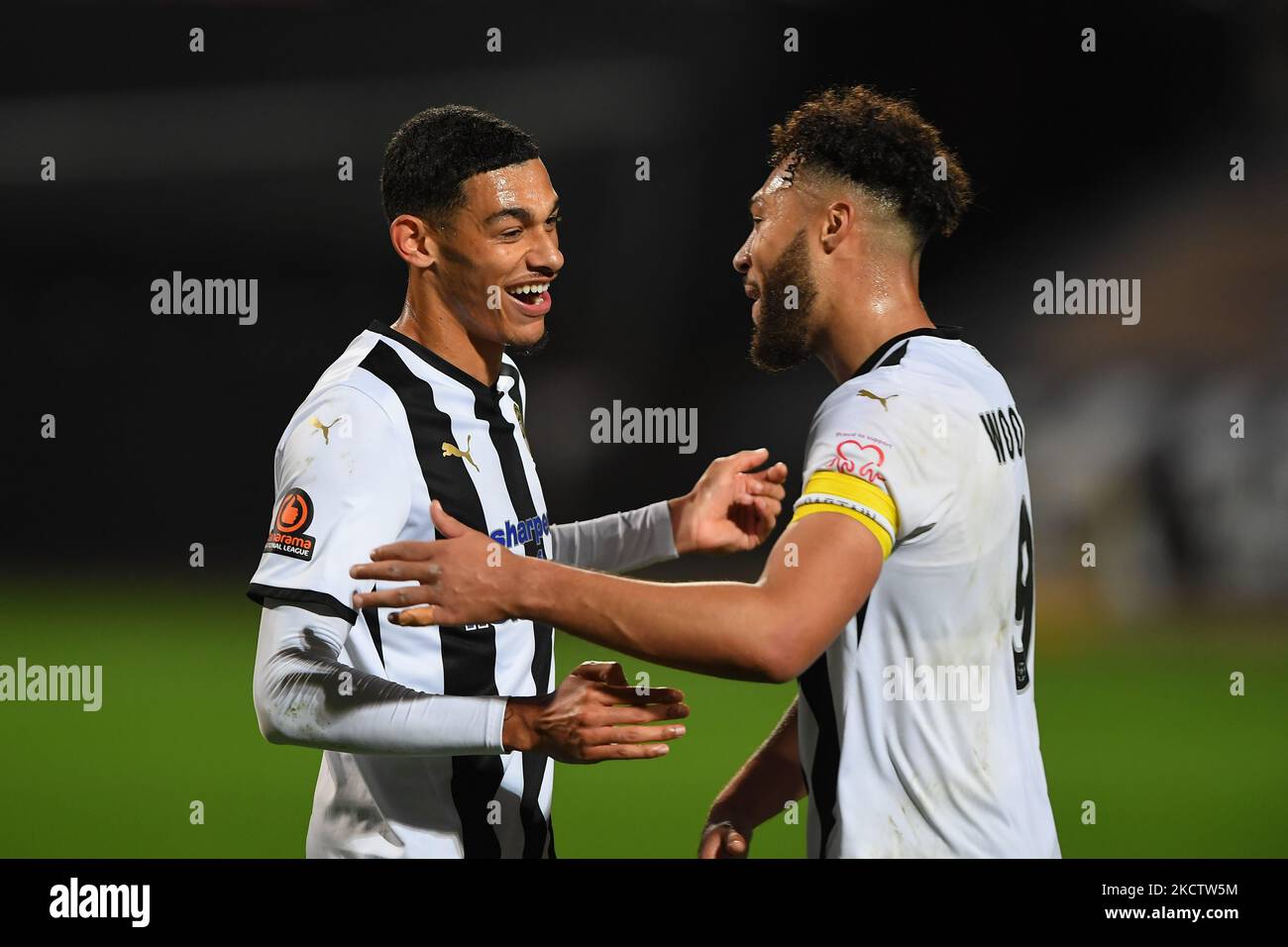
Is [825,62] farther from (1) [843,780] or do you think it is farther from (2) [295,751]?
(1) [843,780]

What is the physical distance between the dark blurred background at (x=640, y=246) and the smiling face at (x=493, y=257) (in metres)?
6.93

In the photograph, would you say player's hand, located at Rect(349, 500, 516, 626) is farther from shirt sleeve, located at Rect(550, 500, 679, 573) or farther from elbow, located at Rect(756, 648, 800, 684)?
shirt sleeve, located at Rect(550, 500, 679, 573)

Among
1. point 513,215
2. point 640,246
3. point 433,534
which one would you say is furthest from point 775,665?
point 640,246

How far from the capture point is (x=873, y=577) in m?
2.04

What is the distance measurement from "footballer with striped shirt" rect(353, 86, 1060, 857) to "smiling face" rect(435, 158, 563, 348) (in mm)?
539

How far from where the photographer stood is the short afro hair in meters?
2.80

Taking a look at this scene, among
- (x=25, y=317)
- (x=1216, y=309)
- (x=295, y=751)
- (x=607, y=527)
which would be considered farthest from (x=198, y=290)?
(x=607, y=527)

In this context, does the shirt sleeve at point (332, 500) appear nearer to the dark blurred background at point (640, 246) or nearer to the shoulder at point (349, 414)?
the shoulder at point (349, 414)

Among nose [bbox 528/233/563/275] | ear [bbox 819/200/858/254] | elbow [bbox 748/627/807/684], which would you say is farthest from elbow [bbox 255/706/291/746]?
ear [bbox 819/200/858/254]

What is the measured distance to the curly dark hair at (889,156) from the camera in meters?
2.62

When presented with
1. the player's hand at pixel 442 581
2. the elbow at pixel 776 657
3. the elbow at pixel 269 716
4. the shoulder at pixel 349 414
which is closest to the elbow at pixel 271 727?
the elbow at pixel 269 716

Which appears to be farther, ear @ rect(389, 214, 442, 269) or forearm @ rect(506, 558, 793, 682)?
ear @ rect(389, 214, 442, 269)

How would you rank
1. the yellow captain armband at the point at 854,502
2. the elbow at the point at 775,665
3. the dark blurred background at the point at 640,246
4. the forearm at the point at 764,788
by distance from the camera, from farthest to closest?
→ the dark blurred background at the point at 640,246 < the forearm at the point at 764,788 < the yellow captain armband at the point at 854,502 < the elbow at the point at 775,665

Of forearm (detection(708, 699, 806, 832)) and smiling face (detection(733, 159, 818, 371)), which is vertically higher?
smiling face (detection(733, 159, 818, 371))
